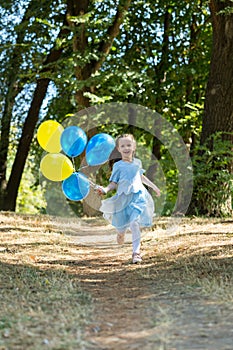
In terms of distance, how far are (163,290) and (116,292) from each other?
1.32 feet

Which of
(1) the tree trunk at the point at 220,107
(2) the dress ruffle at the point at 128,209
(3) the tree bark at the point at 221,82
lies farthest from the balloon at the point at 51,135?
(3) the tree bark at the point at 221,82

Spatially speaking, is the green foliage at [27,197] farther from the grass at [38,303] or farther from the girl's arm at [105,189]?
the girl's arm at [105,189]

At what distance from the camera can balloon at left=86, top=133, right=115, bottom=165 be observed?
24.6 feet

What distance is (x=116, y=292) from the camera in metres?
5.16

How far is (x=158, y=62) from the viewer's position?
603 inches

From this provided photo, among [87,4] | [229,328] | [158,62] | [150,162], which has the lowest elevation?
[229,328]

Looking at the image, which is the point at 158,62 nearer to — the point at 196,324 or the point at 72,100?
the point at 72,100

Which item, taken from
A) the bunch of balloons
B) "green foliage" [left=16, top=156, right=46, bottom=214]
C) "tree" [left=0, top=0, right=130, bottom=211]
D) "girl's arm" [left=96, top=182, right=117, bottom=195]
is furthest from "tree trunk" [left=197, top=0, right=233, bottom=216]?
"green foliage" [left=16, top=156, right=46, bottom=214]

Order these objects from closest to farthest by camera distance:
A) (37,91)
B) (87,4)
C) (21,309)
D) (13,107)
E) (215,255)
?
(21,309) < (215,255) < (87,4) < (37,91) < (13,107)

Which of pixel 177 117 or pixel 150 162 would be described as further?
pixel 177 117

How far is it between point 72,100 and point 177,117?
265 centimetres

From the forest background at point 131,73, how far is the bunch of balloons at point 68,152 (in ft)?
10.6

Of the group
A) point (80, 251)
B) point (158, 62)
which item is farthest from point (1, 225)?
point (158, 62)

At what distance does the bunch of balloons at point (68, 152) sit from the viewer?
737 centimetres
